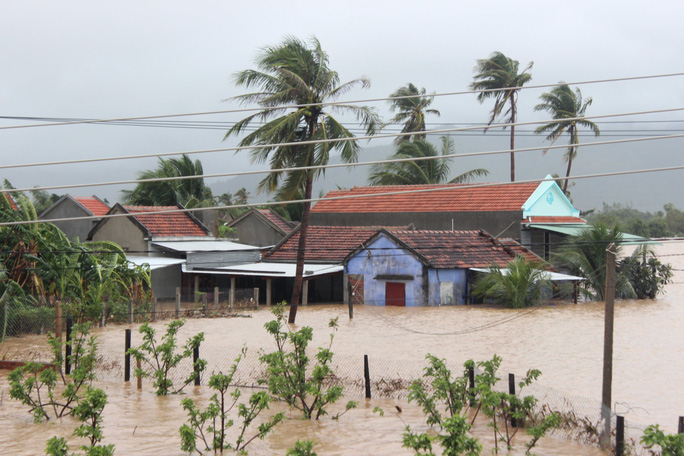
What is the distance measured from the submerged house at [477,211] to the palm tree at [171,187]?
8.19 meters

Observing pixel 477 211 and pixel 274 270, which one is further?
pixel 477 211

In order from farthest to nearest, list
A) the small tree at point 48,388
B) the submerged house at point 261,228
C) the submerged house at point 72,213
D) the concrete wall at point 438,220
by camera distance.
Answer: the submerged house at point 261,228 < the submerged house at point 72,213 < the concrete wall at point 438,220 < the small tree at point 48,388

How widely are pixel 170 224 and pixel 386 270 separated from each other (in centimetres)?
997

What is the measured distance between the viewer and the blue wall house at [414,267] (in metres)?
29.0

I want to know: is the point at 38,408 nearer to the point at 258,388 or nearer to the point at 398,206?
the point at 258,388

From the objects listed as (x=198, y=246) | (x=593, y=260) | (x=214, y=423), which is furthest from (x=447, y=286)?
(x=214, y=423)

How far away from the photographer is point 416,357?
19.1m

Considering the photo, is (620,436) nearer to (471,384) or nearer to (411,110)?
(471,384)

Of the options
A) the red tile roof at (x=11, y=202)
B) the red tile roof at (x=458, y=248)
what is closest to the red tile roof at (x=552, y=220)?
the red tile roof at (x=458, y=248)

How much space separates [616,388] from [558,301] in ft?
48.5

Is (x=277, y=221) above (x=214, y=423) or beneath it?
above

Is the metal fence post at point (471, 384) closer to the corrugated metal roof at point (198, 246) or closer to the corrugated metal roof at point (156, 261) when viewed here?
the corrugated metal roof at point (156, 261)

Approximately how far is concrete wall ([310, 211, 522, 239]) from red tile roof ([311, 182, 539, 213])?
9.1 inches

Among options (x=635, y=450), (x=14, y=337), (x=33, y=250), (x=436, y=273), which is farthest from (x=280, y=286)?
(x=635, y=450)
